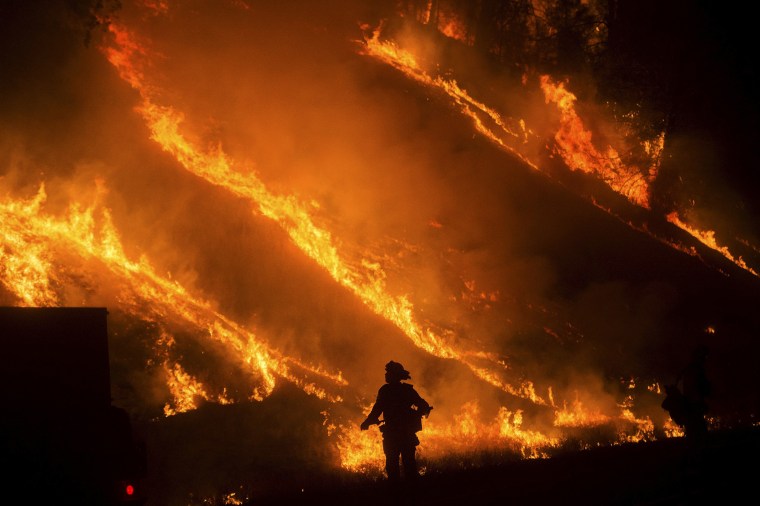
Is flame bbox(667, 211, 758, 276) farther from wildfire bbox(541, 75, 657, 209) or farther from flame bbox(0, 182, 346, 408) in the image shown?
flame bbox(0, 182, 346, 408)

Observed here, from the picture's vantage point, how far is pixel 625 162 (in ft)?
98.2

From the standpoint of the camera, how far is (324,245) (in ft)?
60.2

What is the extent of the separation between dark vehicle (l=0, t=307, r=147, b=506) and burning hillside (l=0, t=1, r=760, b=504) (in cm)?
679

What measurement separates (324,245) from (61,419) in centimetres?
1212

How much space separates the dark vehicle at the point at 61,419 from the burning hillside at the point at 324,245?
268 inches

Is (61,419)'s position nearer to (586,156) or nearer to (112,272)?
(112,272)

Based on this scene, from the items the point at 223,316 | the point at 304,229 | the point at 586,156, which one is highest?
the point at 586,156

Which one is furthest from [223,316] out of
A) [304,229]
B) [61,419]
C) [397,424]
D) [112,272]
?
[61,419]

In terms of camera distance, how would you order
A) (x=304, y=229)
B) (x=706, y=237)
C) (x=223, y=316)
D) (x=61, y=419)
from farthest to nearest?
Result: (x=706, y=237) → (x=304, y=229) → (x=223, y=316) → (x=61, y=419)

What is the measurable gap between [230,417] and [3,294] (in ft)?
17.0

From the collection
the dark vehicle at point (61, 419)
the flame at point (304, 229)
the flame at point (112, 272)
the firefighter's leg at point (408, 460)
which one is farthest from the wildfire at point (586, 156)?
the dark vehicle at point (61, 419)

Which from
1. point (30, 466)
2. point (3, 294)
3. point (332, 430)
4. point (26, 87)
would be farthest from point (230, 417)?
point (26, 87)

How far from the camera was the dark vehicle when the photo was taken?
6.10 meters

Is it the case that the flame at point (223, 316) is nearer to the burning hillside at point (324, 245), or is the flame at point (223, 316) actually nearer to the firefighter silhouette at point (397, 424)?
the burning hillside at point (324, 245)
